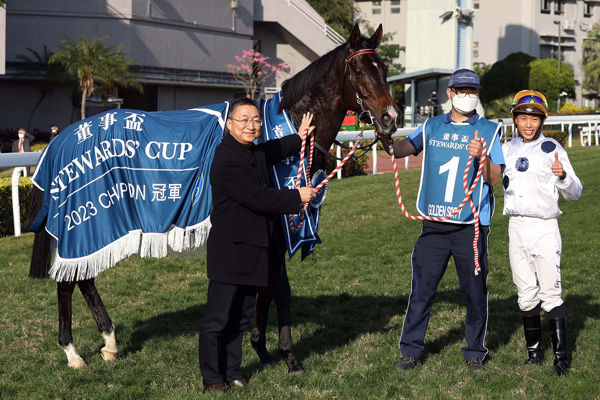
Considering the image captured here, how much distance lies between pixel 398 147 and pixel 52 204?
2.31 meters

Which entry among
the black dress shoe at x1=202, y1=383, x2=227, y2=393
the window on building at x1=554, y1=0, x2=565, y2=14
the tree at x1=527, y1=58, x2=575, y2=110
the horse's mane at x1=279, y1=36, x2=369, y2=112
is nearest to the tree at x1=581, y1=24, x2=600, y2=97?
the window on building at x1=554, y1=0, x2=565, y2=14

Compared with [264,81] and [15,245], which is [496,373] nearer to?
[15,245]

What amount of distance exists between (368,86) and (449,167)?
28.8 inches

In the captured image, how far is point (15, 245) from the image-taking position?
8.99 meters

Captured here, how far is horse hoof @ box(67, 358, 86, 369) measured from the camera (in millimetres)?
4951

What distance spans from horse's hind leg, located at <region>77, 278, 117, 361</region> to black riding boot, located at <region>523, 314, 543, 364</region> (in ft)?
9.33

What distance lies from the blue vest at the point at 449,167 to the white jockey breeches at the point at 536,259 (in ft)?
1.17

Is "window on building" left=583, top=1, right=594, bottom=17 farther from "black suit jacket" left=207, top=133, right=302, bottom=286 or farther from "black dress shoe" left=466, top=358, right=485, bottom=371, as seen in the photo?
"black suit jacket" left=207, top=133, right=302, bottom=286

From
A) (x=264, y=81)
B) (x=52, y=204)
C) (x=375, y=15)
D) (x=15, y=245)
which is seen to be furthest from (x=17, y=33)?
(x=375, y=15)

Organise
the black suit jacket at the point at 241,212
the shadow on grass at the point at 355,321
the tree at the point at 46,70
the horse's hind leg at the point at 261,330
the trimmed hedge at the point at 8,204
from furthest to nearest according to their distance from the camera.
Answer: the tree at the point at 46,70 → the trimmed hedge at the point at 8,204 → the shadow on grass at the point at 355,321 → the horse's hind leg at the point at 261,330 → the black suit jacket at the point at 241,212

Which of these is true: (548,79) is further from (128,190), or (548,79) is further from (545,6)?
(128,190)

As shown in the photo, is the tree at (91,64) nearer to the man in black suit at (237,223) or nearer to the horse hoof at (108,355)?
the horse hoof at (108,355)

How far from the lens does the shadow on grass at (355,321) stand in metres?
5.35

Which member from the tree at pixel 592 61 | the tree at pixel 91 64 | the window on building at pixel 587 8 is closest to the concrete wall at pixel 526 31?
the tree at pixel 592 61
